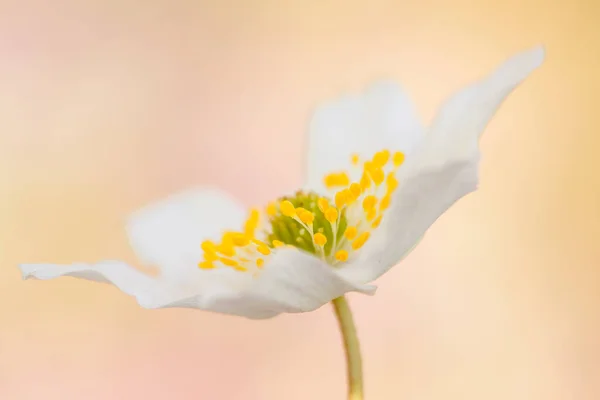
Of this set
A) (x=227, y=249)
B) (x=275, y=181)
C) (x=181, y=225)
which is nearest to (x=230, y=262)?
(x=227, y=249)

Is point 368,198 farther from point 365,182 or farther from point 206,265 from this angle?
point 206,265

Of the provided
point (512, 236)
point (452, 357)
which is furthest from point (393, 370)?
point (512, 236)

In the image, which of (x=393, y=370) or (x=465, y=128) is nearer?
(x=465, y=128)

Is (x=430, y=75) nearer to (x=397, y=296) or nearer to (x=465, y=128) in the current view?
(x=397, y=296)

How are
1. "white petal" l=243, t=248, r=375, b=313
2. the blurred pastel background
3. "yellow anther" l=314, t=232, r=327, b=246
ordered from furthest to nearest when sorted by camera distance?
the blurred pastel background, "yellow anther" l=314, t=232, r=327, b=246, "white petal" l=243, t=248, r=375, b=313

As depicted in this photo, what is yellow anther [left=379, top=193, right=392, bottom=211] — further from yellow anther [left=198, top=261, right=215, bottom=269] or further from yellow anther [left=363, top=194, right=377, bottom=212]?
yellow anther [left=198, top=261, right=215, bottom=269]

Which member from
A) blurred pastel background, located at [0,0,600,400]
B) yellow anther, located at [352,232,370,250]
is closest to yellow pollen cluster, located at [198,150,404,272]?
yellow anther, located at [352,232,370,250]
